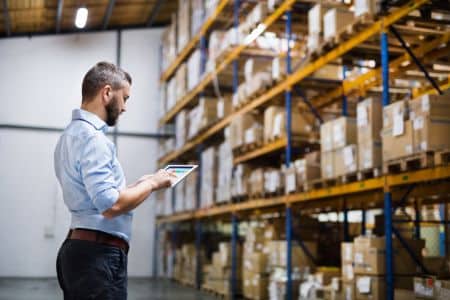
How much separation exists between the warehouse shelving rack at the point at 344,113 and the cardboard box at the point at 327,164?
0.55 feet

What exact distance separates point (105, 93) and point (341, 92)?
7257 millimetres

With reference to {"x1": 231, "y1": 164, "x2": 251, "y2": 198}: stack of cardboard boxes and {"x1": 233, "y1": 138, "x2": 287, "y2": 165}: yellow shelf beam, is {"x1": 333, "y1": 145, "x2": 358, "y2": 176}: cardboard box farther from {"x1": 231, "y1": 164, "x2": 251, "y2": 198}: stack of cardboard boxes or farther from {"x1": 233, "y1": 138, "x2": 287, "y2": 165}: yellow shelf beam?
{"x1": 231, "y1": 164, "x2": 251, "y2": 198}: stack of cardboard boxes

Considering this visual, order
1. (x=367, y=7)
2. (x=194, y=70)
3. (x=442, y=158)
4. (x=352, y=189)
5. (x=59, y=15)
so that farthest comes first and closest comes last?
(x=59, y=15) < (x=194, y=70) < (x=352, y=189) < (x=367, y=7) < (x=442, y=158)

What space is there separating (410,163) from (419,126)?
1.24ft

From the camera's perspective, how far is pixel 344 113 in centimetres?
953

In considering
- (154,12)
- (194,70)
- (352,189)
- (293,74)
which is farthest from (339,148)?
(154,12)

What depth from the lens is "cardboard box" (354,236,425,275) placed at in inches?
265

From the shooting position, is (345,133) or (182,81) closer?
(345,133)

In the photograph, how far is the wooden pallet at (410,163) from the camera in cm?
577

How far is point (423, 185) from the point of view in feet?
22.0

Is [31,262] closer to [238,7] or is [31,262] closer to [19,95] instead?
[19,95]

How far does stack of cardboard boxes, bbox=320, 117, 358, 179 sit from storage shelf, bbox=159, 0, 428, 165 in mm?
866

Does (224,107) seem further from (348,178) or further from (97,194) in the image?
(97,194)

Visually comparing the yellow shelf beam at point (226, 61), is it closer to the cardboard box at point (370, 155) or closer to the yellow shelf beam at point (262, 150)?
the yellow shelf beam at point (262, 150)
